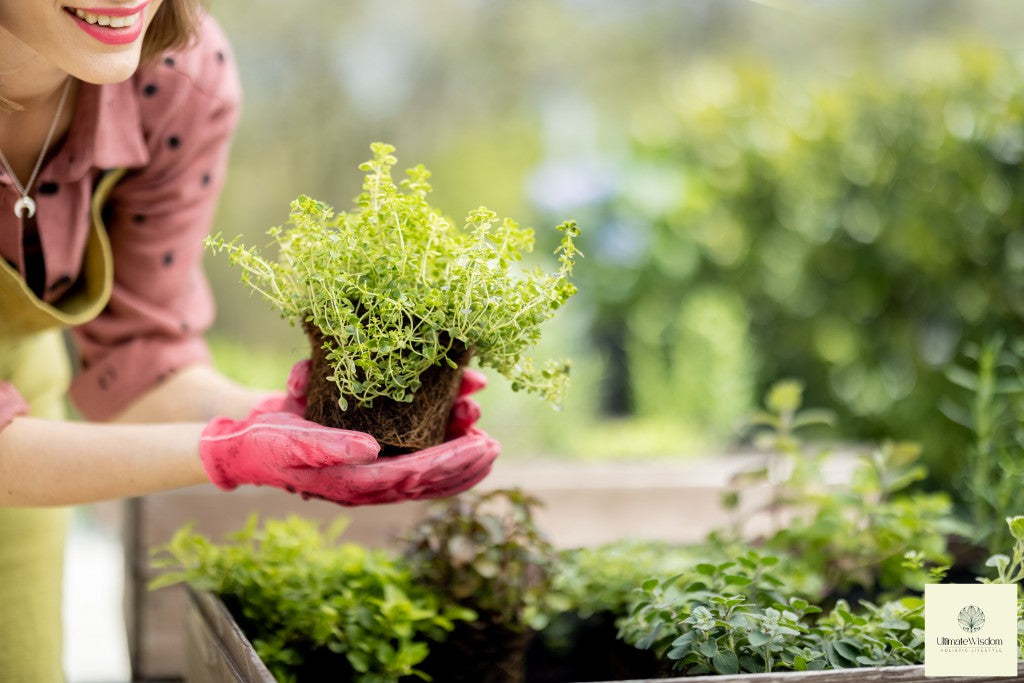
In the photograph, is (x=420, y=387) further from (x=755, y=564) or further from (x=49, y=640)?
(x=49, y=640)

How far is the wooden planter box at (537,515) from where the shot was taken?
1949mm

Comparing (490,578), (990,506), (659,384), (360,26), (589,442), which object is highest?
(360,26)

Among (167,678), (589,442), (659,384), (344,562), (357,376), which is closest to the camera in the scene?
(357,376)

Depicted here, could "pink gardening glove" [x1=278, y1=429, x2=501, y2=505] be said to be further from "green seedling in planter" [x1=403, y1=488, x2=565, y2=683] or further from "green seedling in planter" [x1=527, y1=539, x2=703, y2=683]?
"green seedling in planter" [x1=527, y1=539, x2=703, y2=683]

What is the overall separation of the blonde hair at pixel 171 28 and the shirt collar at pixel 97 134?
77 mm

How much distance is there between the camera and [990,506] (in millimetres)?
1643

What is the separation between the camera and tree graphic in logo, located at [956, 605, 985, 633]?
1085 mm

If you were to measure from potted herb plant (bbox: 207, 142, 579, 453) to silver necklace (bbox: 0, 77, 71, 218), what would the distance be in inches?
11.5

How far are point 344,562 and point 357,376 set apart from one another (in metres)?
0.44

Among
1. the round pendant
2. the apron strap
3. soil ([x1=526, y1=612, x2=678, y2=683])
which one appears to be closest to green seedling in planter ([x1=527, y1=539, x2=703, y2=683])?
soil ([x1=526, y1=612, x2=678, y2=683])

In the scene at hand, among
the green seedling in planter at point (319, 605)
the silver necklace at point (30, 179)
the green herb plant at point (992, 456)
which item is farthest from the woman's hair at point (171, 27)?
the green herb plant at point (992, 456)

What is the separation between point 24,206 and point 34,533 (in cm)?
44

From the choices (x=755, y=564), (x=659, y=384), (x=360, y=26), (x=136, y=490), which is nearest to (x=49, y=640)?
(x=136, y=490)

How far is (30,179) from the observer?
1.33m
